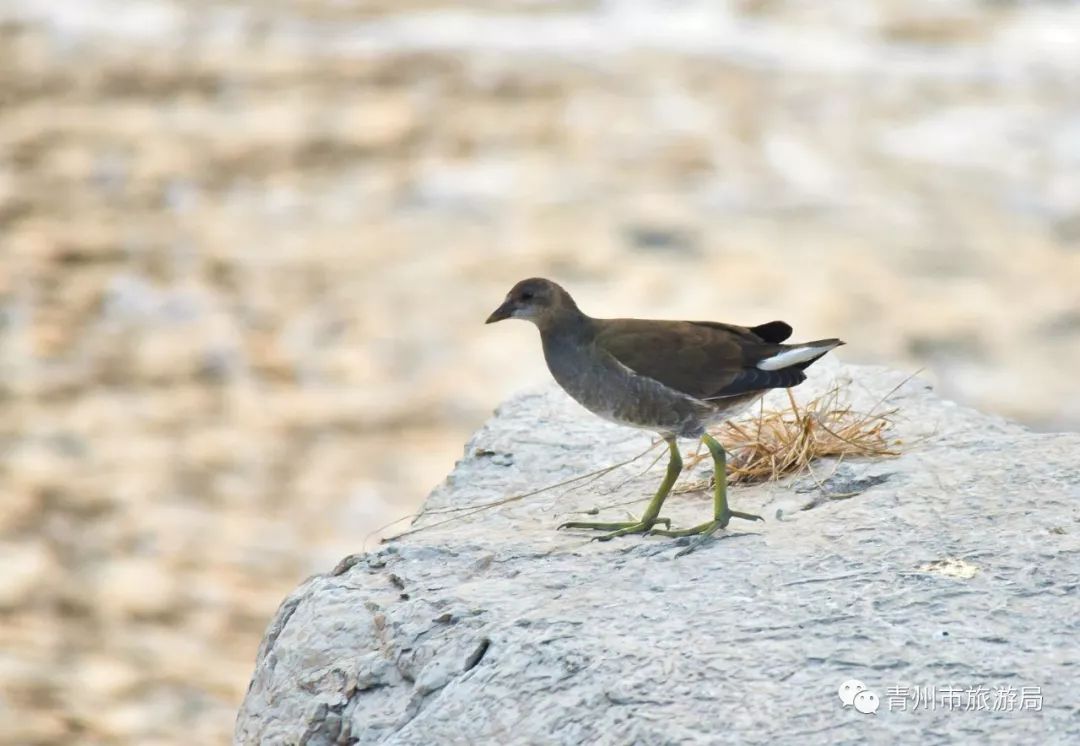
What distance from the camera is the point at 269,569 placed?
1002 centimetres

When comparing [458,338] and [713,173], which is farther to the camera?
[713,173]

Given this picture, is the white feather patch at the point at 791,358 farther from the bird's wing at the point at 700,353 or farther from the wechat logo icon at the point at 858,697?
the wechat logo icon at the point at 858,697

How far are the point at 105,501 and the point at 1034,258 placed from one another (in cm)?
786

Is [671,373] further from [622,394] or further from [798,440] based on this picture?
[798,440]

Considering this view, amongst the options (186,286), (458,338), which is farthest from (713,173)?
(186,286)

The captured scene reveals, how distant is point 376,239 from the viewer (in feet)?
45.1

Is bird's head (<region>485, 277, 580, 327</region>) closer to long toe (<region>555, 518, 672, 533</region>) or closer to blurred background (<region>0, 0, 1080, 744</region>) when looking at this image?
long toe (<region>555, 518, 672, 533</region>)

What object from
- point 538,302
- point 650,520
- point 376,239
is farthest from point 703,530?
point 376,239

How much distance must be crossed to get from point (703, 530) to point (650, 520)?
0.74 ft

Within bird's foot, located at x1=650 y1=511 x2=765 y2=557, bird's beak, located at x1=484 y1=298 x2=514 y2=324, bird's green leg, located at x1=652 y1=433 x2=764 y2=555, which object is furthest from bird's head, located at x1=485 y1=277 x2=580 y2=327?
bird's foot, located at x1=650 y1=511 x2=765 y2=557

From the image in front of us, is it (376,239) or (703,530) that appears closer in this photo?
(703,530)

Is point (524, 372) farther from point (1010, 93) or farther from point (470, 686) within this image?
point (470, 686)

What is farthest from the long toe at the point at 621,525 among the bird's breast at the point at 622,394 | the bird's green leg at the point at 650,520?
the bird's breast at the point at 622,394

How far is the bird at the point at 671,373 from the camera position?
4.93 metres
